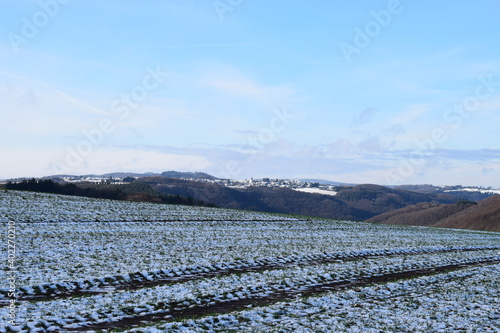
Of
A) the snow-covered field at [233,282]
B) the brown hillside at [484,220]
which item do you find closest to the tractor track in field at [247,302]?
the snow-covered field at [233,282]

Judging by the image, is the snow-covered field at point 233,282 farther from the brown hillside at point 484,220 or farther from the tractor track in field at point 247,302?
the brown hillside at point 484,220

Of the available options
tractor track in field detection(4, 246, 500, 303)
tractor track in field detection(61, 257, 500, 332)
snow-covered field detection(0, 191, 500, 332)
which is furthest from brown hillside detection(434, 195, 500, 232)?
tractor track in field detection(61, 257, 500, 332)

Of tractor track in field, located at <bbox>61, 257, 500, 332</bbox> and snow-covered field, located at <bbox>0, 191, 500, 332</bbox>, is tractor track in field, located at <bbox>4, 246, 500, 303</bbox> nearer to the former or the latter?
snow-covered field, located at <bbox>0, 191, 500, 332</bbox>

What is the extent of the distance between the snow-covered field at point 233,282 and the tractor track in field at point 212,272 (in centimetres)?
7

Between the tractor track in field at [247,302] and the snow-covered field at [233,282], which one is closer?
the tractor track in field at [247,302]

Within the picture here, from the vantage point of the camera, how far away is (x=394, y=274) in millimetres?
27844

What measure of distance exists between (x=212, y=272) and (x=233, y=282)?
3.15 metres

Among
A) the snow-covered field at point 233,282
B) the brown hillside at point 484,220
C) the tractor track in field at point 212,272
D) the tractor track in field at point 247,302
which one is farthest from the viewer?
the brown hillside at point 484,220

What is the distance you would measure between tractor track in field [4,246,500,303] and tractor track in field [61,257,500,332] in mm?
4181

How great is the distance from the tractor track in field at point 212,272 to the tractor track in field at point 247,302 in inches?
165

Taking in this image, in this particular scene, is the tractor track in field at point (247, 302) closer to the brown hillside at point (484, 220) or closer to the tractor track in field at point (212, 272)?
the tractor track in field at point (212, 272)

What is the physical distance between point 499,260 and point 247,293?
27.2 m

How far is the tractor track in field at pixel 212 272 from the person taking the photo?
1936cm

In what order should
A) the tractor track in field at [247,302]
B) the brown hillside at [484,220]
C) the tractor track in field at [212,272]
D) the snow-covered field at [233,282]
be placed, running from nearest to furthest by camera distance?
the tractor track in field at [247,302]
the snow-covered field at [233,282]
the tractor track in field at [212,272]
the brown hillside at [484,220]
